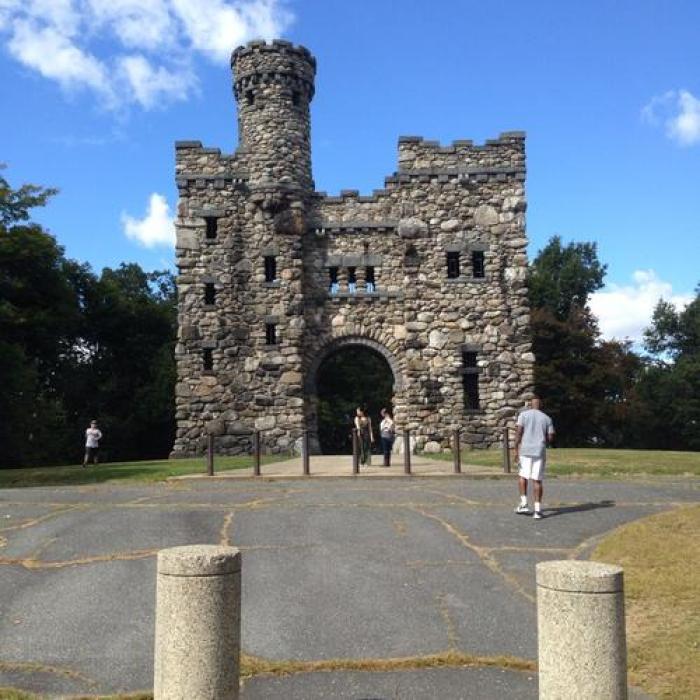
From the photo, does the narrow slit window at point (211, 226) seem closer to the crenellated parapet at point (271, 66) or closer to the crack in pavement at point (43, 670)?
the crenellated parapet at point (271, 66)

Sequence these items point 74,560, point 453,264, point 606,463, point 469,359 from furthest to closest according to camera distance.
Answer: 1. point 453,264
2. point 469,359
3. point 606,463
4. point 74,560

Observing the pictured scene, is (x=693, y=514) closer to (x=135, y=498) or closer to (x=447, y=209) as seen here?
(x=135, y=498)

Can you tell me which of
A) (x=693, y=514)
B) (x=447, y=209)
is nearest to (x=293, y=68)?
(x=447, y=209)

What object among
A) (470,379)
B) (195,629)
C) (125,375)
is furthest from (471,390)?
(125,375)

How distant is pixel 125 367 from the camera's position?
4194cm

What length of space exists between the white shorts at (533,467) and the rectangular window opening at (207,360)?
14.7m

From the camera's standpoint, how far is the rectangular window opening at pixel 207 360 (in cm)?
2367

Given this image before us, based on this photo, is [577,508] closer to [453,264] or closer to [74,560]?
[74,560]

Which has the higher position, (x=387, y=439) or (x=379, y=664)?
(x=387, y=439)

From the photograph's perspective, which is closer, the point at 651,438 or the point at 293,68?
the point at 293,68

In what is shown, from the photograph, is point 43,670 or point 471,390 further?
point 471,390

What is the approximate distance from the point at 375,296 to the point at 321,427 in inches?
928

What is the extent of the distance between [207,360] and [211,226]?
14.9 feet

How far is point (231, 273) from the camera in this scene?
78.5 ft
